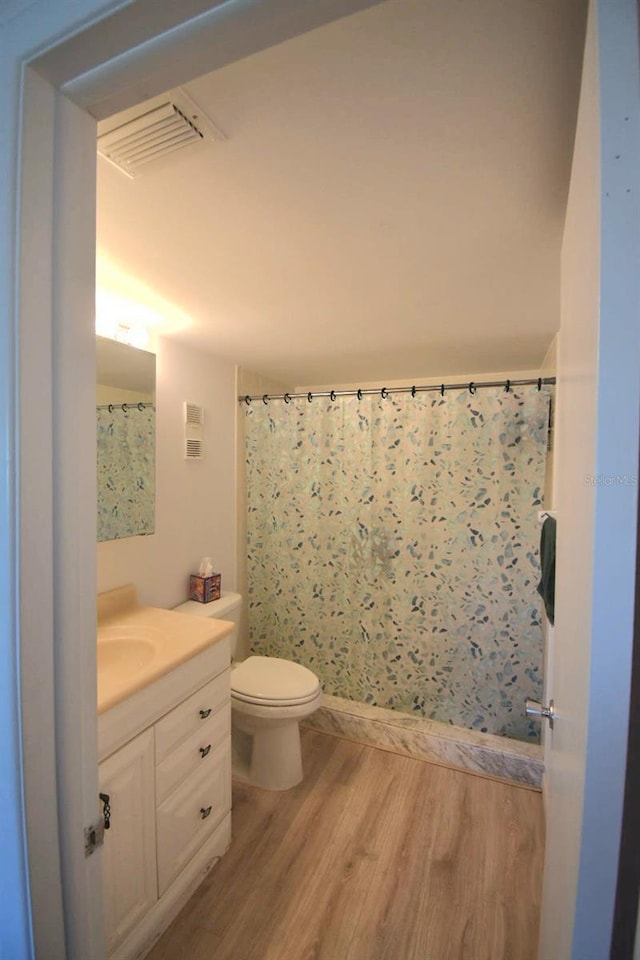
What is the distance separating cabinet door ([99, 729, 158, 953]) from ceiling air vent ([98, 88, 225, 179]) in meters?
1.46

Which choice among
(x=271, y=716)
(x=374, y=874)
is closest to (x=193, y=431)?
(x=271, y=716)

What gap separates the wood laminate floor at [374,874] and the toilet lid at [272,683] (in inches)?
17.8

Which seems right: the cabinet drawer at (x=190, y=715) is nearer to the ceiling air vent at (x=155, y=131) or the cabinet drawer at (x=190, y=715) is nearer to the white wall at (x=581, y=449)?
the white wall at (x=581, y=449)

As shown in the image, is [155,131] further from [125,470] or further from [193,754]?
[193,754]

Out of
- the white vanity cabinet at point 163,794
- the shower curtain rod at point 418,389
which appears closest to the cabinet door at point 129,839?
the white vanity cabinet at point 163,794

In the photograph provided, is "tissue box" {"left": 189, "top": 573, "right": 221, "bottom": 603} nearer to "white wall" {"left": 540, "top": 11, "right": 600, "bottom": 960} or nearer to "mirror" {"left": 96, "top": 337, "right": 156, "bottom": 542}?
"mirror" {"left": 96, "top": 337, "right": 156, "bottom": 542}

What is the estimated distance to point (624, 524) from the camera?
34 centimetres

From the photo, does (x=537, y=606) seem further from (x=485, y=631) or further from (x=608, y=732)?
(x=608, y=732)

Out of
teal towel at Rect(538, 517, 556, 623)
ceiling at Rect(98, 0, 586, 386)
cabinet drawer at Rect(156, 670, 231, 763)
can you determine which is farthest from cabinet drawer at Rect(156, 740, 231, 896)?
ceiling at Rect(98, 0, 586, 386)

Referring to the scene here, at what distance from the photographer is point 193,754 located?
141cm

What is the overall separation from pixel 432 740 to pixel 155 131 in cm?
252

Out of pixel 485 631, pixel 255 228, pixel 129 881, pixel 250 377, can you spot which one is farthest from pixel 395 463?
pixel 129 881

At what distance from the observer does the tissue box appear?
2193 mm

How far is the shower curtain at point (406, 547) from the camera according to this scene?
204cm
